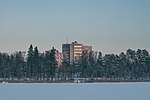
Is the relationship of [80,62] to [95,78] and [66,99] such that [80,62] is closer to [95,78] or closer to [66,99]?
[95,78]

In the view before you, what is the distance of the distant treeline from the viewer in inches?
4235

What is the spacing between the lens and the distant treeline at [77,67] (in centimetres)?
10756

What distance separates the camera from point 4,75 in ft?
353

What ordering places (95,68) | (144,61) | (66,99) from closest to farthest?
(66,99) → (95,68) → (144,61)


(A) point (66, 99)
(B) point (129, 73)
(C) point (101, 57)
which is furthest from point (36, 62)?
(A) point (66, 99)

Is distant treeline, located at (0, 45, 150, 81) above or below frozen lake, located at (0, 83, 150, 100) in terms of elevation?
above

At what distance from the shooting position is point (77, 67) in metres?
119

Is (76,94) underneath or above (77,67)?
underneath

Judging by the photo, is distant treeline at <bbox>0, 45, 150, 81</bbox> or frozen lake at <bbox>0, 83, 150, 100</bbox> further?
distant treeline at <bbox>0, 45, 150, 81</bbox>

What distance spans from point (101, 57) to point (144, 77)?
49.8 feet

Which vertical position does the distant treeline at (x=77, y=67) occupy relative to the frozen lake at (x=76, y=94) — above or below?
above

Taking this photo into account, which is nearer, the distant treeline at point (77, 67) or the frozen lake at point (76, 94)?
the frozen lake at point (76, 94)

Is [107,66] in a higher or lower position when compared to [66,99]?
higher

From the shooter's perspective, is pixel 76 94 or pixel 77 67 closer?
pixel 76 94
